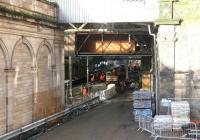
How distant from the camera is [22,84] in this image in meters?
22.8

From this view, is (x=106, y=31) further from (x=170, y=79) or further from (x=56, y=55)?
(x=170, y=79)

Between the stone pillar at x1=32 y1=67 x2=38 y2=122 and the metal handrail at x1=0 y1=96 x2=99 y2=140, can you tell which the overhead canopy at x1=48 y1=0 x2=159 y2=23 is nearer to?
the stone pillar at x1=32 y1=67 x2=38 y2=122

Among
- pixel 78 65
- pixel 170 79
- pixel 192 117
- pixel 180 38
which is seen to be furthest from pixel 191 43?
pixel 78 65

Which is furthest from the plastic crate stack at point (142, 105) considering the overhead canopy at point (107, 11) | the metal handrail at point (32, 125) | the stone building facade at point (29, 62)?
the stone building facade at point (29, 62)

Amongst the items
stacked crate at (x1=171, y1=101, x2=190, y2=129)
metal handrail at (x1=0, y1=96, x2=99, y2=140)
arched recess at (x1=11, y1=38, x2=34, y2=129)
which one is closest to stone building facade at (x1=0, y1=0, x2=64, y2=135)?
arched recess at (x1=11, y1=38, x2=34, y2=129)

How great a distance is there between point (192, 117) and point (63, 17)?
965 cm

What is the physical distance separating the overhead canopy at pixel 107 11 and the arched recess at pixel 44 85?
8.16ft

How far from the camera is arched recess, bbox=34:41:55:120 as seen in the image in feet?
82.9

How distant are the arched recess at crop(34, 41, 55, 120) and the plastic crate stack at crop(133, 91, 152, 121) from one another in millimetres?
4925

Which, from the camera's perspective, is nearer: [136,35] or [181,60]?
[181,60]

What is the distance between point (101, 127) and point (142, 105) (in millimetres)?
3341

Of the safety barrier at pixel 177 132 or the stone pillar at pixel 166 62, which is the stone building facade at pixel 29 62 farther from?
the stone pillar at pixel 166 62

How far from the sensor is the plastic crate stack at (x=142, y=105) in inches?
1054

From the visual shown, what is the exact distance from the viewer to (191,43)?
24031 millimetres
